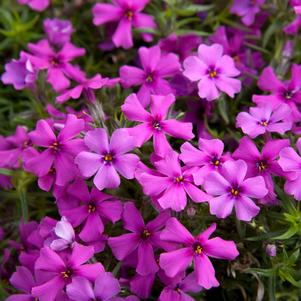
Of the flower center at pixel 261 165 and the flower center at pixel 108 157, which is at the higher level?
the flower center at pixel 108 157

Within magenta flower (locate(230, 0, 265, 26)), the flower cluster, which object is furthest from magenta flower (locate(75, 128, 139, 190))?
magenta flower (locate(230, 0, 265, 26))

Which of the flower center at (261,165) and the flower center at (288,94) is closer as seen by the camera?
the flower center at (261,165)

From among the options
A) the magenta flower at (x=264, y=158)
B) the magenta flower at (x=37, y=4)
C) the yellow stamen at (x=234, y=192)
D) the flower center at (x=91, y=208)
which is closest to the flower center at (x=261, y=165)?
the magenta flower at (x=264, y=158)

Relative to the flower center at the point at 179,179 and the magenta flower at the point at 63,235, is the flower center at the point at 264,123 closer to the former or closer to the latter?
the flower center at the point at 179,179

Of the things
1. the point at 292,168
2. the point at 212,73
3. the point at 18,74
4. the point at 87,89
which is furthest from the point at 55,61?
the point at 292,168

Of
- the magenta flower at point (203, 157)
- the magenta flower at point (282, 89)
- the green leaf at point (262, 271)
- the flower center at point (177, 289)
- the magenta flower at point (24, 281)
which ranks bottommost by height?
the magenta flower at point (24, 281)

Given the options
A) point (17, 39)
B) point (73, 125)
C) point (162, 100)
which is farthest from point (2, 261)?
point (17, 39)

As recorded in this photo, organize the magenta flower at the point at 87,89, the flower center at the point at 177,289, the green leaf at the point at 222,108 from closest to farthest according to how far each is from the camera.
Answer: the flower center at the point at 177,289 < the magenta flower at the point at 87,89 < the green leaf at the point at 222,108

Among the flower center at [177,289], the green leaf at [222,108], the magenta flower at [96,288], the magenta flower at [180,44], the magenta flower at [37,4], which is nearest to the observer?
the magenta flower at [96,288]
